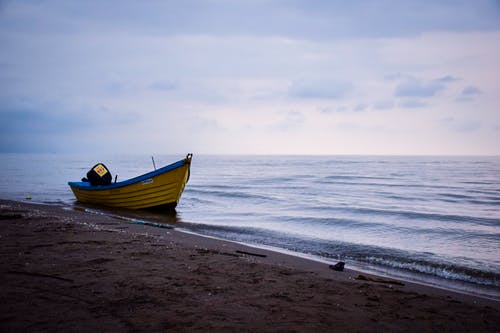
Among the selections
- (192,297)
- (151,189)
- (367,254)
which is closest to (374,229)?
(367,254)

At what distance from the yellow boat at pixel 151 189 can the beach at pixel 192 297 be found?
889 centimetres

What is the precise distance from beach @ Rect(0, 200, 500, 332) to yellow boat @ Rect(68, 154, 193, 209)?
8893mm

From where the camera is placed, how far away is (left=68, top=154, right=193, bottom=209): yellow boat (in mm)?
16062

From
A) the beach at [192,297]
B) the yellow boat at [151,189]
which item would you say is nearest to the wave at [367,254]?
the beach at [192,297]

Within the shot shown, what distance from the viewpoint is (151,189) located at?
54.2 feet

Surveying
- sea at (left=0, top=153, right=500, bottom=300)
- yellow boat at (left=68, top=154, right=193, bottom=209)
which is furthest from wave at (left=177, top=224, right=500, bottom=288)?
yellow boat at (left=68, top=154, right=193, bottom=209)

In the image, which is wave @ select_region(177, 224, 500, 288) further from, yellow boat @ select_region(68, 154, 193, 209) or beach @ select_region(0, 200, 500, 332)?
yellow boat @ select_region(68, 154, 193, 209)

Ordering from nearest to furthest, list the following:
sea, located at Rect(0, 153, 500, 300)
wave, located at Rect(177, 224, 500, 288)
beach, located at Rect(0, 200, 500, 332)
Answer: beach, located at Rect(0, 200, 500, 332), wave, located at Rect(177, 224, 500, 288), sea, located at Rect(0, 153, 500, 300)

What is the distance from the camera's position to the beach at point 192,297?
3859 mm

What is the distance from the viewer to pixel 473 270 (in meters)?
8.32

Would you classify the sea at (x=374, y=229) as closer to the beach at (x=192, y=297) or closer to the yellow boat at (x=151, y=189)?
the yellow boat at (x=151, y=189)

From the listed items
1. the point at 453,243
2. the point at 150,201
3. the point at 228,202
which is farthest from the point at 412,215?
the point at 150,201

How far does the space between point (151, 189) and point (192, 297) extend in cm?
1254

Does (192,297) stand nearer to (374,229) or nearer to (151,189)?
(374,229)
